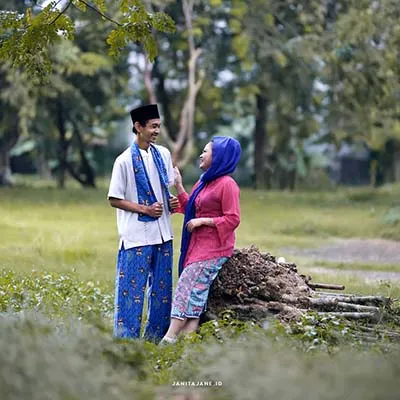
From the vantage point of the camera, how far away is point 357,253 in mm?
18484

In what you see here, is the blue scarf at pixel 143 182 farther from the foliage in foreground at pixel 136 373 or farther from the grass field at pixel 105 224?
the grass field at pixel 105 224

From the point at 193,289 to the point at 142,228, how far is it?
2.20ft

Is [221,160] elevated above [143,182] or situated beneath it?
elevated above

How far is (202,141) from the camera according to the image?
44.2 metres

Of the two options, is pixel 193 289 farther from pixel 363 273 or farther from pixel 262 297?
pixel 363 273

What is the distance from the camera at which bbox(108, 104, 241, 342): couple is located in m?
8.84

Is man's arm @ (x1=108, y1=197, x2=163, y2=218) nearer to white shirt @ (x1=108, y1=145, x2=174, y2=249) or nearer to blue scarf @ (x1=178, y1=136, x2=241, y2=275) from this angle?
white shirt @ (x1=108, y1=145, x2=174, y2=249)

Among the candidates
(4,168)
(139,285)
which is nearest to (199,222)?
(139,285)

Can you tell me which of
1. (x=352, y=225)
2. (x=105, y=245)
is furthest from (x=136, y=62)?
(x=105, y=245)

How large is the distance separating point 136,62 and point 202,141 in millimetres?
12757

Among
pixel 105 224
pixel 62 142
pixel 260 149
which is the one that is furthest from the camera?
pixel 260 149

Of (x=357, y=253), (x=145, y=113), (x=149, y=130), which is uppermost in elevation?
(x=145, y=113)

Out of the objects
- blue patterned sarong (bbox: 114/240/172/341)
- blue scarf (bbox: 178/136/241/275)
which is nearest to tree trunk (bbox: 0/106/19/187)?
blue patterned sarong (bbox: 114/240/172/341)

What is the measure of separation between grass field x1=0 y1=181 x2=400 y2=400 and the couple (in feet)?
1.29
